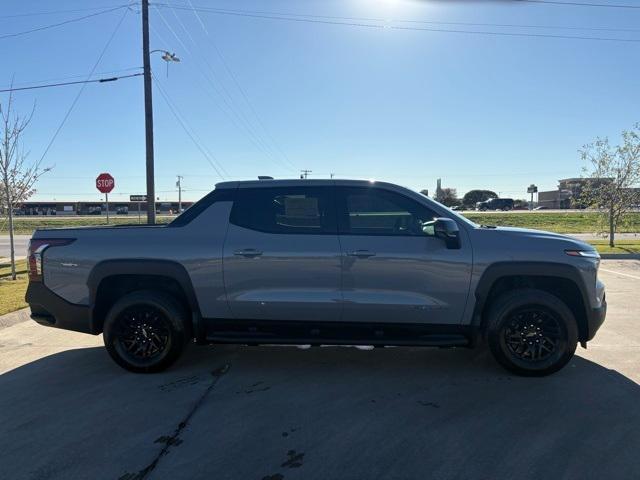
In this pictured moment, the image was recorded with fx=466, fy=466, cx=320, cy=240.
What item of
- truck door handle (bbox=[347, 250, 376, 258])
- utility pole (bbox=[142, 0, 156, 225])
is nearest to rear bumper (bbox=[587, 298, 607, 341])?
truck door handle (bbox=[347, 250, 376, 258])

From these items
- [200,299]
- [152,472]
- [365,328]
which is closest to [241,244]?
[200,299]

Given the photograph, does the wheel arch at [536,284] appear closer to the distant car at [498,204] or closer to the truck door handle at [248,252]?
the truck door handle at [248,252]

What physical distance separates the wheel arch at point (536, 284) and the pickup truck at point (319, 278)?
1 centimetres

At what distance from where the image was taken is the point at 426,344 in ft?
13.9

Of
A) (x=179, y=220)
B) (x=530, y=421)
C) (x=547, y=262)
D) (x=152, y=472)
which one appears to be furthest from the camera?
(x=179, y=220)

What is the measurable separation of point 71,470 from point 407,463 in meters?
2.10

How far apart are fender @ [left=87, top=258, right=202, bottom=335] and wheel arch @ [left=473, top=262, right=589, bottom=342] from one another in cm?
263

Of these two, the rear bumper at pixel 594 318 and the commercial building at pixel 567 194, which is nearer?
the rear bumper at pixel 594 318

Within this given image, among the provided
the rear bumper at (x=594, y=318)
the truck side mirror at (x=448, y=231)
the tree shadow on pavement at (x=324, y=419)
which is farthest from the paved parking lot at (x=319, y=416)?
the truck side mirror at (x=448, y=231)

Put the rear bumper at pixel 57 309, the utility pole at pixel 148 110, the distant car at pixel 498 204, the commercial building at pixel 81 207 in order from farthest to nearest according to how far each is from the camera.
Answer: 1. the commercial building at pixel 81 207
2. the distant car at pixel 498 204
3. the utility pole at pixel 148 110
4. the rear bumper at pixel 57 309

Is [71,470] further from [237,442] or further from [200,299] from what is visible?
[200,299]

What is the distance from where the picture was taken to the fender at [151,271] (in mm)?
4414

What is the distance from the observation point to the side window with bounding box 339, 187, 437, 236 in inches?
173

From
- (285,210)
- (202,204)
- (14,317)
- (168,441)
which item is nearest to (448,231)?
(285,210)
